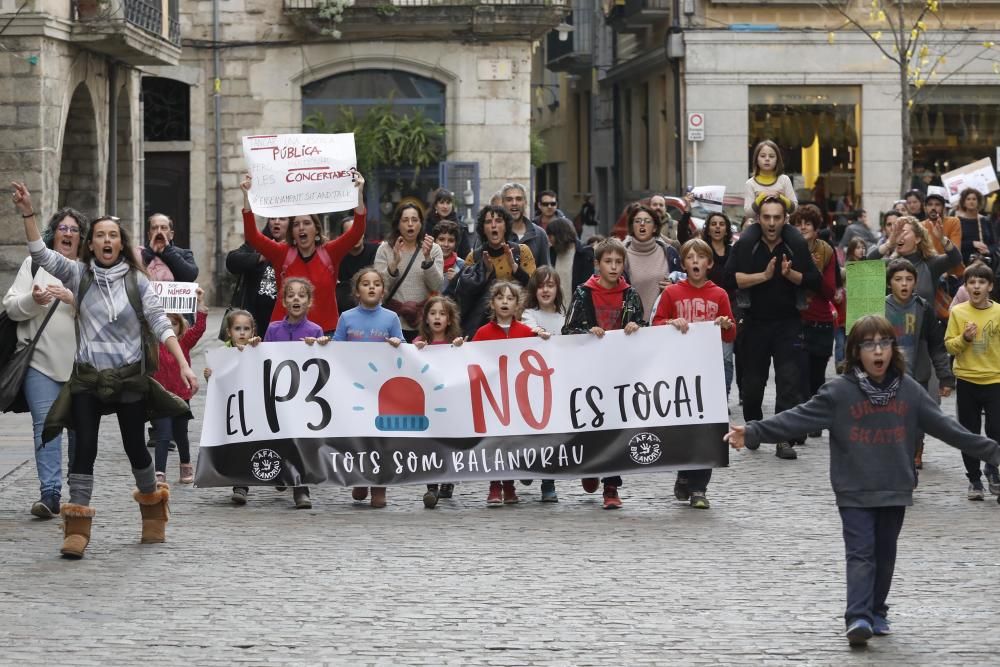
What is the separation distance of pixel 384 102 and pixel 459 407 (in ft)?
68.0

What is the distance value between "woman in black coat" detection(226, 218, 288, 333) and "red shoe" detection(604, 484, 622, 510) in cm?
299

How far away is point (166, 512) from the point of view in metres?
9.78

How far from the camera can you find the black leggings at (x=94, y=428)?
9562 mm

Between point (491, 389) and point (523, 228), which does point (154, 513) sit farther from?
point (523, 228)

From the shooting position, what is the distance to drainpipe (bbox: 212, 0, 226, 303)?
1247 inches

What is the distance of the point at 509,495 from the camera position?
11.4m

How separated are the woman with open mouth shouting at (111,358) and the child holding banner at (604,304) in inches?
108

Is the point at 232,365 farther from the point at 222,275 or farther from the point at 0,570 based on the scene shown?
the point at 222,275

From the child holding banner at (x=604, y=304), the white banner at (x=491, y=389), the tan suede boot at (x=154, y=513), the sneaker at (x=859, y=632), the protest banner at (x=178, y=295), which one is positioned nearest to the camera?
the sneaker at (x=859, y=632)

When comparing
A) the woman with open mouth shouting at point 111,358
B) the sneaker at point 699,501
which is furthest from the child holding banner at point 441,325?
the woman with open mouth shouting at point 111,358

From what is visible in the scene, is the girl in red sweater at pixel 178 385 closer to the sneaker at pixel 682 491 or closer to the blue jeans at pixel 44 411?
the blue jeans at pixel 44 411

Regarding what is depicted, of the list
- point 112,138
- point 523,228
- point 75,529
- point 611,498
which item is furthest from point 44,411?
point 112,138

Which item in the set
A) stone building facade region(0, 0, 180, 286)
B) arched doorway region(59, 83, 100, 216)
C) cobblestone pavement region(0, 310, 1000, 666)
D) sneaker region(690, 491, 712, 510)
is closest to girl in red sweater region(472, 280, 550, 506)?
cobblestone pavement region(0, 310, 1000, 666)

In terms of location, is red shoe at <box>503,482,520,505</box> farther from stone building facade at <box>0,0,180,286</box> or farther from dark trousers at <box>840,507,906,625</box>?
stone building facade at <box>0,0,180,286</box>
